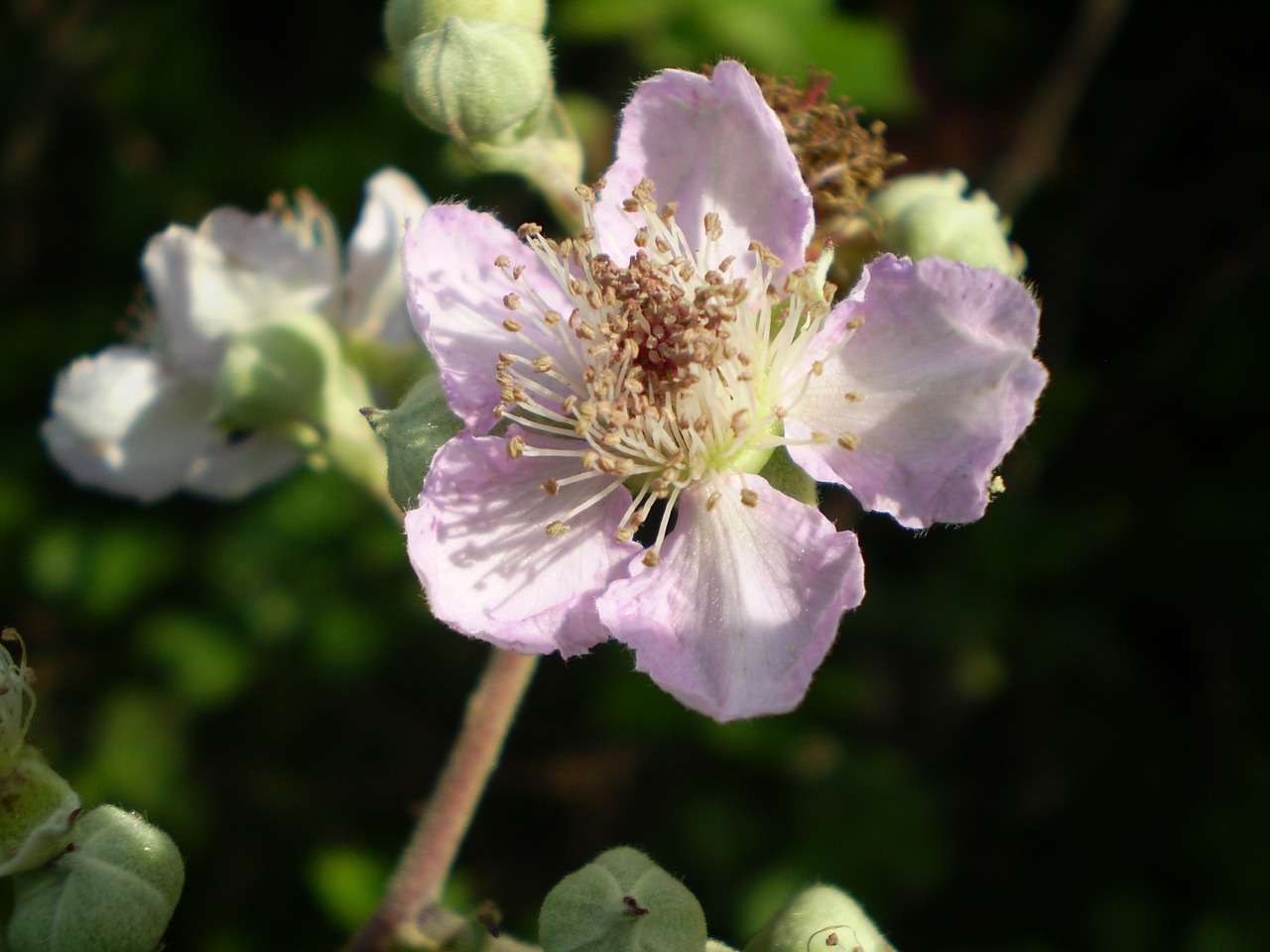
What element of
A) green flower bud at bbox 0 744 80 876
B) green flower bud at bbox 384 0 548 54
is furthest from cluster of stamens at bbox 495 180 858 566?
green flower bud at bbox 0 744 80 876

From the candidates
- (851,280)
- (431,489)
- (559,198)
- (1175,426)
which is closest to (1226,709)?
(1175,426)

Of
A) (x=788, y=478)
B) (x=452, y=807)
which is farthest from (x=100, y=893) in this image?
(x=788, y=478)

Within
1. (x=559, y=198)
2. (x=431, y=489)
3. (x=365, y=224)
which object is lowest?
(x=365, y=224)

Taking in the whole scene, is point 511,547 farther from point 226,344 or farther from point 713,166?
point 226,344

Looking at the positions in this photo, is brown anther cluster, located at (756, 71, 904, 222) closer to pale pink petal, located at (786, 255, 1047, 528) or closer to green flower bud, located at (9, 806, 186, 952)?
pale pink petal, located at (786, 255, 1047, 528)

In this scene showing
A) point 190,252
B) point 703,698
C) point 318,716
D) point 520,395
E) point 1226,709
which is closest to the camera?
point 703,698

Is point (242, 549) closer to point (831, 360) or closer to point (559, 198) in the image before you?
point (559, 198)

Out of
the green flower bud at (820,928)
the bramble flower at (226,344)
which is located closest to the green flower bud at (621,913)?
the green flower bud at (820,928)
